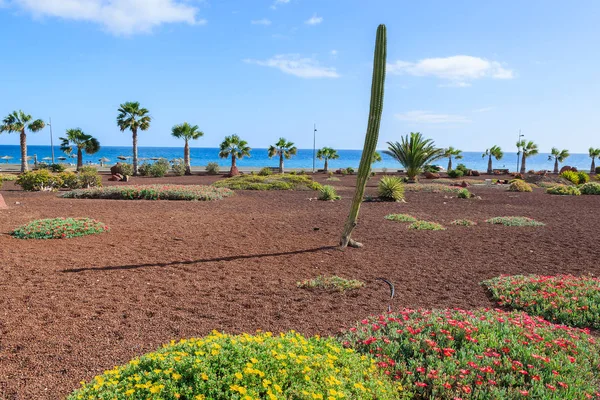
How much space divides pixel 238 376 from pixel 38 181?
24262 millimetres

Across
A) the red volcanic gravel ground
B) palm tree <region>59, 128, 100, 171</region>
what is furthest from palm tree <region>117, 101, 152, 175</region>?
the red volcanic gravel ground

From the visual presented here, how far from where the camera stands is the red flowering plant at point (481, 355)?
159 inches

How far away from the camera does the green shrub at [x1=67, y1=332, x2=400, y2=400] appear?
10.5 feet

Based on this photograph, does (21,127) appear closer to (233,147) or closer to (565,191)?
(233,147)

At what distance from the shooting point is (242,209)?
17594 millimetres

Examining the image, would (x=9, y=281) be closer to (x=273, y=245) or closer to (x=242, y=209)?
(x=273, y=245)

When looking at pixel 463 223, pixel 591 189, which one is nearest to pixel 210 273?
pixel 463 223

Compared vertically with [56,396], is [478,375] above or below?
above

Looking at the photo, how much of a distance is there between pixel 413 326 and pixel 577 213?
52.0 ft

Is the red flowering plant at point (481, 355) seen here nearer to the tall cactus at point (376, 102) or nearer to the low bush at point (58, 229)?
the tall cactus at point (376, 102)

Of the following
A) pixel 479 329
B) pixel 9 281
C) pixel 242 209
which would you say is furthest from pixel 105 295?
pixel 242 209

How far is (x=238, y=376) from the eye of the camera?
3215 millimetres

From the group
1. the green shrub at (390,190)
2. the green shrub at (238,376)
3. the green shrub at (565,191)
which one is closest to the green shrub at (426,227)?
the green shrub at (390,190)

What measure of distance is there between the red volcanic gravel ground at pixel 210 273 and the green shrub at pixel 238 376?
1323 millimetres
